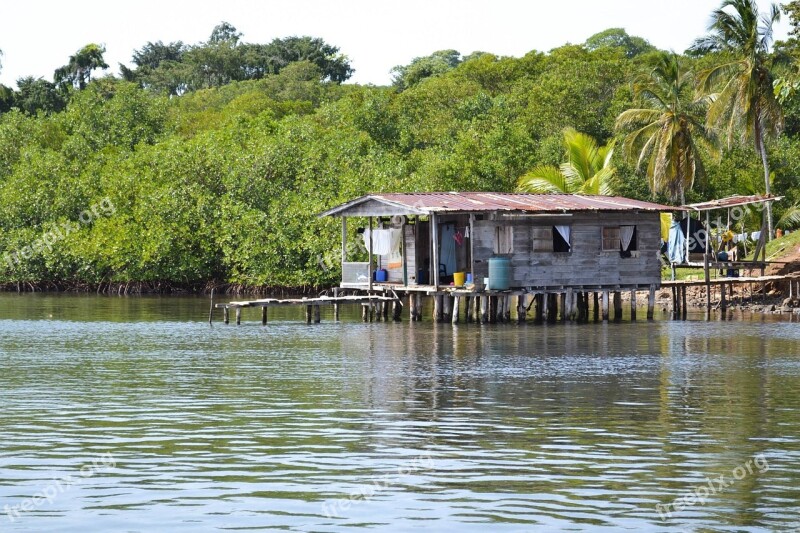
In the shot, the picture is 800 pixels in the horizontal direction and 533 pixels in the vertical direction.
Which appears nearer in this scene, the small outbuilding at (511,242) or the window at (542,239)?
the small outbuilding at (511,242)

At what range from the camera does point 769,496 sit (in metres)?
14.0

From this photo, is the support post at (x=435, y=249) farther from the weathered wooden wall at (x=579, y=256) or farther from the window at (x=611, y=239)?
the window at (x=611, y=239)

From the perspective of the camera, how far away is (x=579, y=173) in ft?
178

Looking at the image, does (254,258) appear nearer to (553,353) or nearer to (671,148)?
(671,148)

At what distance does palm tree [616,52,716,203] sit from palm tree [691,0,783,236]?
1.43 meters

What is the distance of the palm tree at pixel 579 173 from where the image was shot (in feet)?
175

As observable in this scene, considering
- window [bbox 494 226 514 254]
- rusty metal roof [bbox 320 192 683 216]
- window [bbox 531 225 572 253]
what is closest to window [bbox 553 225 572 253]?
window [bbox 531 225 572 253]

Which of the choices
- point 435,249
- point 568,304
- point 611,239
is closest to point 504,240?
point 435,249

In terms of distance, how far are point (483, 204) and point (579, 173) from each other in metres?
16.2

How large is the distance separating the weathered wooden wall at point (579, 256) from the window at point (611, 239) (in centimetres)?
14

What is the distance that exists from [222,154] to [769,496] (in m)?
54.7

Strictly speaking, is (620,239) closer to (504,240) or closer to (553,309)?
(553,309)

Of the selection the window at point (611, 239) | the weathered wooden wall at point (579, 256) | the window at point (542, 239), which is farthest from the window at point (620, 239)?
the window at point (542, 239)

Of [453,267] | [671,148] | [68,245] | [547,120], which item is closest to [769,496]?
[453,267]
